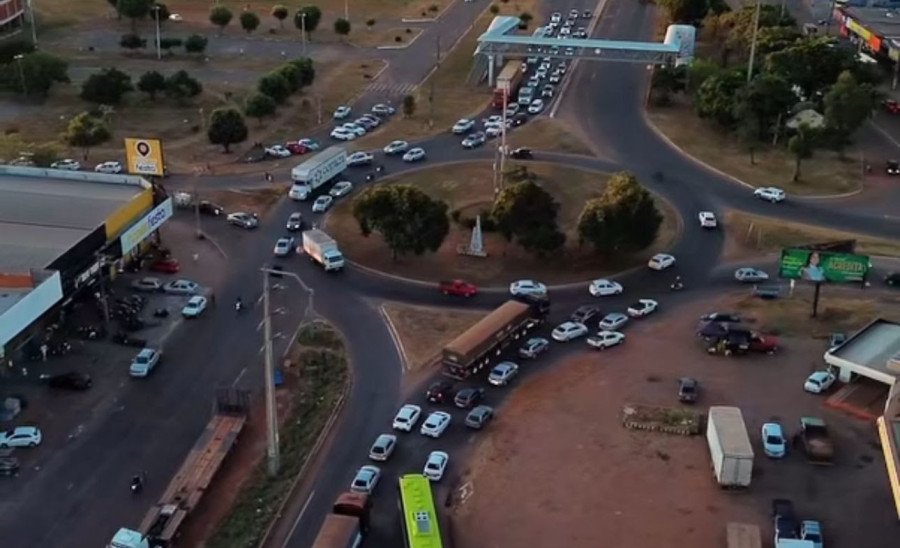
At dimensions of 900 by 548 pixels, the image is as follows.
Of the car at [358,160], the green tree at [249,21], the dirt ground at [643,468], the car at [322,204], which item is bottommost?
the dirt ground at [643,468]

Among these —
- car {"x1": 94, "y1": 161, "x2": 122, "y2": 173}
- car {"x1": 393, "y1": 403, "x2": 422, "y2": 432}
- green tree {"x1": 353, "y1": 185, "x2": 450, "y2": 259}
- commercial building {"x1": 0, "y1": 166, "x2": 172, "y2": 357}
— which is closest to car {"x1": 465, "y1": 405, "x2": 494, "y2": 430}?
car {"x1": 393, "y1": 403, "x2": 422, "y2": 432}

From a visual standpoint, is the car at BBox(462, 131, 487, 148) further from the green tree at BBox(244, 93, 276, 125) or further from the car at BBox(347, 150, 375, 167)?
the green tree at BBox(244, 93, 276, 125)

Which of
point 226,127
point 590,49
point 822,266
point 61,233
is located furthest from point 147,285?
point 590,49

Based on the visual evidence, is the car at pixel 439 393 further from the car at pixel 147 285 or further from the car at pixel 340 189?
the car at pixel 340 189

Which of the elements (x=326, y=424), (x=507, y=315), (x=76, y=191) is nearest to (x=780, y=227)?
(x=507, y=315)

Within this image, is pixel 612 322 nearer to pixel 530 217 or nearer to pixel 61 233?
pixel 530 217

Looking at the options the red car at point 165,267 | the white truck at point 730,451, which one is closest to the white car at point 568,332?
the white truck at point 730,451
